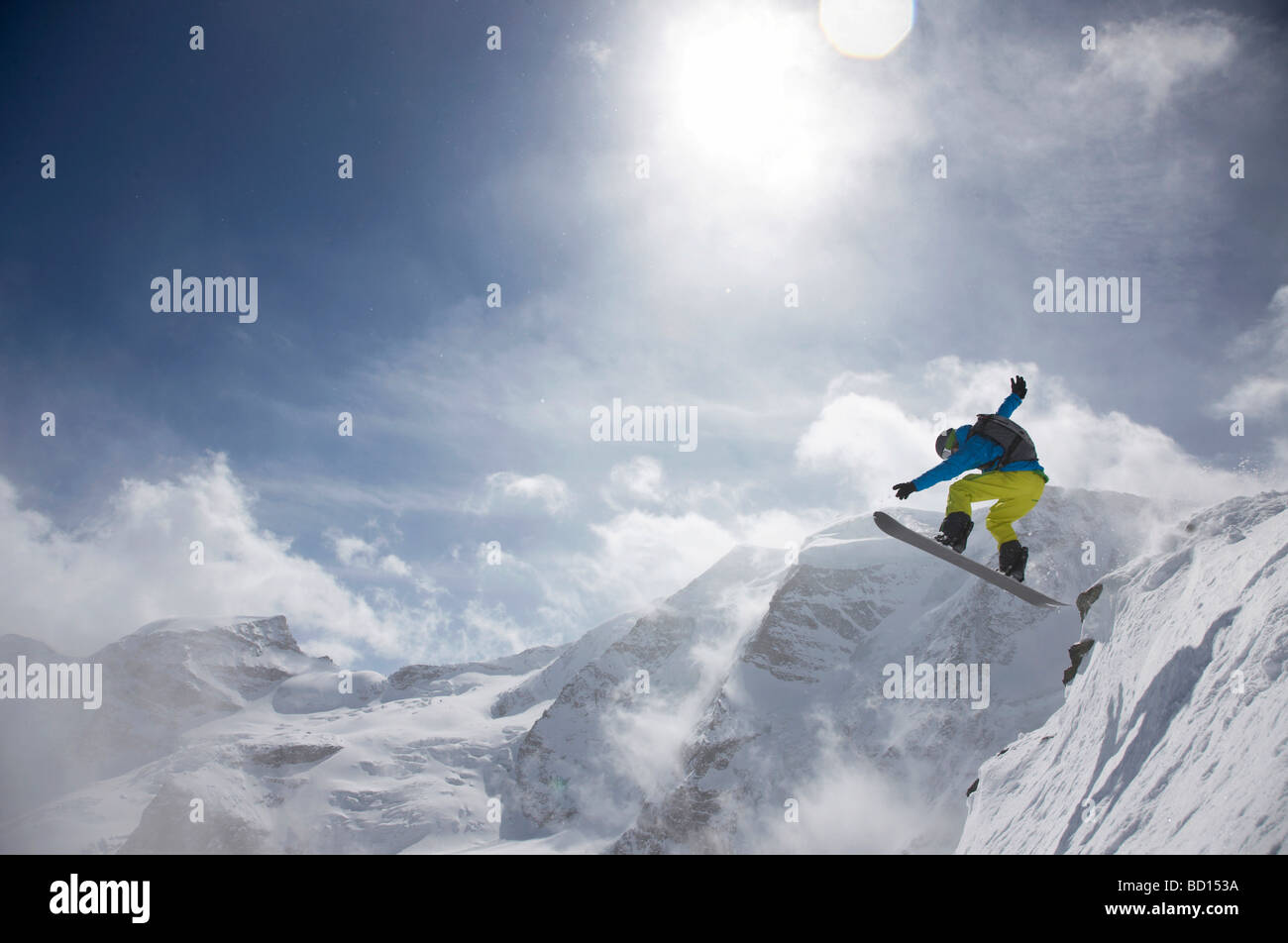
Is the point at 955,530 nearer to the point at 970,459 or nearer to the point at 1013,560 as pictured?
the point at 970,459

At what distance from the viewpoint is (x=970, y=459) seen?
30.5 feet

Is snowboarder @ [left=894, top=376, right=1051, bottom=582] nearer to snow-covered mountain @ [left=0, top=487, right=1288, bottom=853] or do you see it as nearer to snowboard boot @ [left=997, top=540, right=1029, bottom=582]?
snowboard boot @ [left=997, top=540, right=1029, bottom=582]

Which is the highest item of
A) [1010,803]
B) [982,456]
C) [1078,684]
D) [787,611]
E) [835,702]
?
[982,456]

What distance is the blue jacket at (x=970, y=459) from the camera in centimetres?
907

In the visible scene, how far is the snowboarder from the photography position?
30.3 feet

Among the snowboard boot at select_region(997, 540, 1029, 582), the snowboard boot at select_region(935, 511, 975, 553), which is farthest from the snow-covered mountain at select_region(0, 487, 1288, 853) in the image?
the snowboard boot at select_region(935, 511, 975, 553)

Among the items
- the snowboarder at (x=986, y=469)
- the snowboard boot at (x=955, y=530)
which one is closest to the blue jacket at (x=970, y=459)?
the snowboarder at (x=986, y=469)

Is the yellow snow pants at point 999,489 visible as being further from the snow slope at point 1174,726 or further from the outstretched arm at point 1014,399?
the snow slope at point 1174,726

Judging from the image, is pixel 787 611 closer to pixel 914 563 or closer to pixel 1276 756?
pixel 914 563
